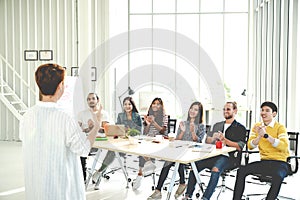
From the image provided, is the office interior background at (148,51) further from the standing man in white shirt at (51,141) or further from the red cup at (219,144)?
the standing man in white shirt at (51,141)

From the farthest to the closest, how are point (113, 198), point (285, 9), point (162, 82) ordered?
point (162, 82), point (285, 9), point (113, 198)

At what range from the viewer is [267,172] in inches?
180

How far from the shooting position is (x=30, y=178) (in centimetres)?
287

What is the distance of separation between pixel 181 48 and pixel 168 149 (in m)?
7.48

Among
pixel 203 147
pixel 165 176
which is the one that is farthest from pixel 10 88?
pixel 203 147

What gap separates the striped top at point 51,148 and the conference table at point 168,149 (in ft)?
5.04

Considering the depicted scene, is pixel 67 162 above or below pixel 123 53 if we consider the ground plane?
below

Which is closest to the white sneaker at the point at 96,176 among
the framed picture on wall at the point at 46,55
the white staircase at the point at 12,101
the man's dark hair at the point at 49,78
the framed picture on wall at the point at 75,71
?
the man's dark hair at the point at 49,78

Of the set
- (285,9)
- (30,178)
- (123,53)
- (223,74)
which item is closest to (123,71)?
(123,53)

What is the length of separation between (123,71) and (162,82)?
44.8 inches

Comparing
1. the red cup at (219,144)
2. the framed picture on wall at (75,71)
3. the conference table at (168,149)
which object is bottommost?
the conference table at (168,149)

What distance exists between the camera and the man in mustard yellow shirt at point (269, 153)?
4.48m

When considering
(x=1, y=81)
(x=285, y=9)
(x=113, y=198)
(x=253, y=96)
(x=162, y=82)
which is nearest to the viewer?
(x=113, y=198)

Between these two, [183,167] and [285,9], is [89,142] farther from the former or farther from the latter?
[285,9]
